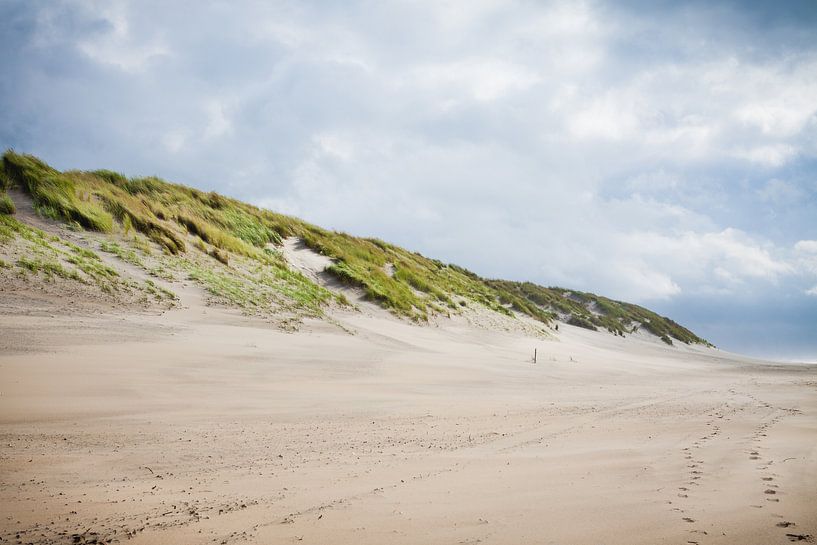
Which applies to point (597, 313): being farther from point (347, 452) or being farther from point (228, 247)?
point (347, 452)

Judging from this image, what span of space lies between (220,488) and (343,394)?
149 inches

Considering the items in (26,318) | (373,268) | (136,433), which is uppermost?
(373,268)

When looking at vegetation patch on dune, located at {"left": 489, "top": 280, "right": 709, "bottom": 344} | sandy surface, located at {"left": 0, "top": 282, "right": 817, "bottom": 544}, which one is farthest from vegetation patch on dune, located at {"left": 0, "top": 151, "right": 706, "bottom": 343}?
vegetation patch on dune, located at {"left": 489, "top": 280, "right": 709, "bottom": 344}

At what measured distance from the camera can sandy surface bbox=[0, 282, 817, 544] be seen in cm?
278

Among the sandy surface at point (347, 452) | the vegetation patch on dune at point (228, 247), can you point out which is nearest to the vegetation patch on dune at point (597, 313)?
the vegetation patch on dune at point (228, 247)

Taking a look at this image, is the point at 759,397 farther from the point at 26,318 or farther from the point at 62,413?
the point at 26,318

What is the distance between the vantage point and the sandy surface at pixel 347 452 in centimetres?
278

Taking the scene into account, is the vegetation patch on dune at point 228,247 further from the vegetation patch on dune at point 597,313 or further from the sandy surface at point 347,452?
the vegetation patch on dune at point 597,313

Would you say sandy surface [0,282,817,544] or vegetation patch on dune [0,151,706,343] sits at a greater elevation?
vegetation patch on dune [0,151,706,343]

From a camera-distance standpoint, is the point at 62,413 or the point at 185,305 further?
the point at 185,305

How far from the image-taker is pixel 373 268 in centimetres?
2378

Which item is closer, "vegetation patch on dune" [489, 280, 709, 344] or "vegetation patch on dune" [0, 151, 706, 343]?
"vegetation patch on dune" [0, 151, 706, 343]

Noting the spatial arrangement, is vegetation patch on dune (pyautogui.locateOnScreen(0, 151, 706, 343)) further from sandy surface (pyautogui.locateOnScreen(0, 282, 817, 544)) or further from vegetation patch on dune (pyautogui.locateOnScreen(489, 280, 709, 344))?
vegetation patch on dune (pyautogui.locateOnScreen(489, 280, 709, 344))

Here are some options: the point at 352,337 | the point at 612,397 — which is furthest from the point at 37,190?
the point at 612,397
